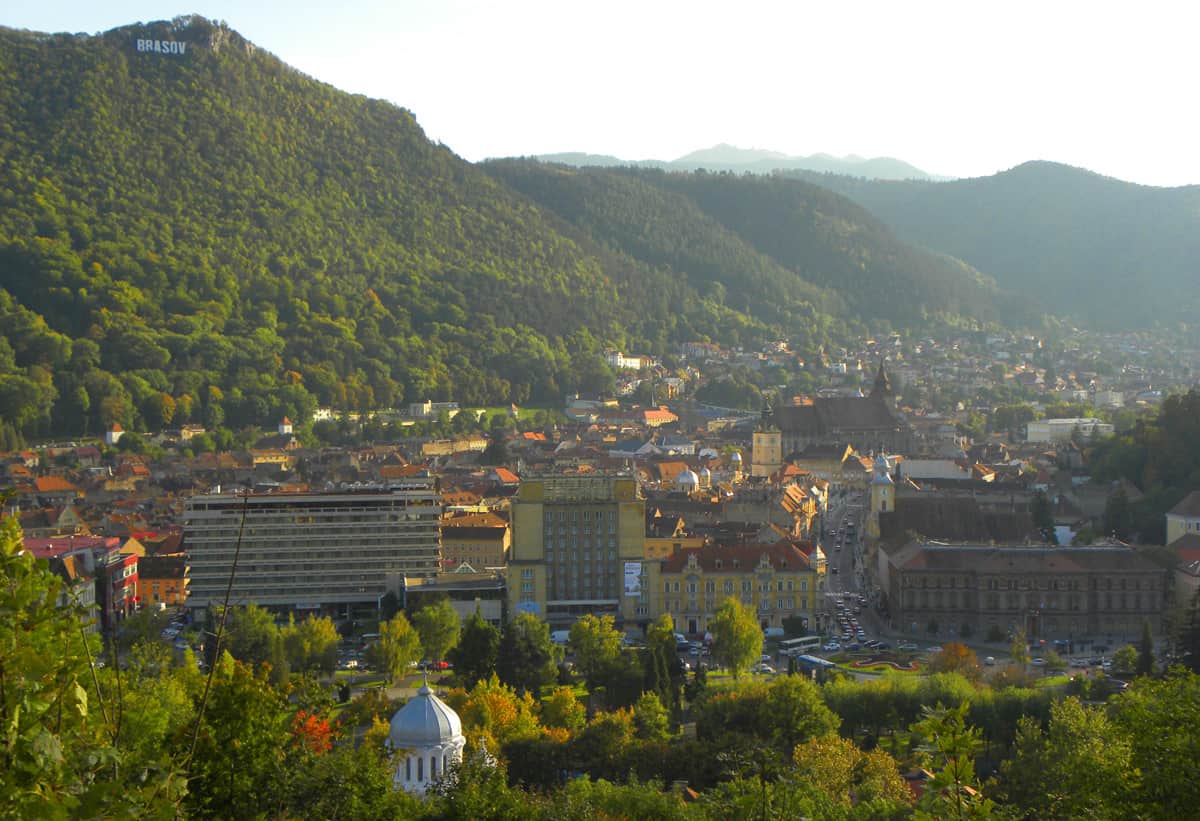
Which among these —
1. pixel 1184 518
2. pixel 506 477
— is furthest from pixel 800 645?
pixel 506 477

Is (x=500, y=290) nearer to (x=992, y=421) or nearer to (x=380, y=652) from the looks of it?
(x=992, y=421)

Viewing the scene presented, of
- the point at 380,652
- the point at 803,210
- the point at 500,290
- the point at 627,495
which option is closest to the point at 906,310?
the point at 803,210

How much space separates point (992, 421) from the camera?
316 feet

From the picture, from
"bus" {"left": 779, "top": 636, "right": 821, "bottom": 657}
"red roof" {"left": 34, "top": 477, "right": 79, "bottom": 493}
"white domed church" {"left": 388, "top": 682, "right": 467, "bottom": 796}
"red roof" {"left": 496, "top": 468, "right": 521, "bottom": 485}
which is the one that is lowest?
"bus" {"left": 779, "top": 636, "right": 821, "bottom": 657}

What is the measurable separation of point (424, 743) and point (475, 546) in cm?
2527

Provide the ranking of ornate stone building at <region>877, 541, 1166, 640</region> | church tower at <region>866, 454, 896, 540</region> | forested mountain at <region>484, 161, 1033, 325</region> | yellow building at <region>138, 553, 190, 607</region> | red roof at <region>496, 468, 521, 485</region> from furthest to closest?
forested mountain at <region>484, 161, 1033, 325</region> → red roof at <region>496, 468, 521, 485</region> → church tower at <region>866, 454, 896, 540</region> → yellow building at <region>138, 553, 190, 607</region> → ornate stone building at <region>877, 541, 1166, 640</region>

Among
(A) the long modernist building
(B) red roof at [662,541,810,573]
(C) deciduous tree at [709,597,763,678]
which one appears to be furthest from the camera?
(A) the long modernist building

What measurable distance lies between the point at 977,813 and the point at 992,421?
91.5 m

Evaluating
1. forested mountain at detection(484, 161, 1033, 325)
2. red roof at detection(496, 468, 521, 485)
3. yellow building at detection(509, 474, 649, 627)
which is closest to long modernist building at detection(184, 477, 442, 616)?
yellow building at detection(509, 474, 649, 627)

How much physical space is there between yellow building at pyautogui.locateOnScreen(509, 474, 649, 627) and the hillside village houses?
49mm

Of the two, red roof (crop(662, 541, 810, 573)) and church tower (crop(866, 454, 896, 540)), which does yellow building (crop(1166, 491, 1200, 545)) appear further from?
red roof (crop(662, 541, 810, 573))

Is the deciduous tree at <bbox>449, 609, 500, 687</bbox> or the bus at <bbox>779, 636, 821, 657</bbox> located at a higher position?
the deciduous tree at <bbox>449, 609, 500, 687</bbox>

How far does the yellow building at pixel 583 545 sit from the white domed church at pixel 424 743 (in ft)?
61.7

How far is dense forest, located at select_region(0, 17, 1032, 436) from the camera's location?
8319cm
